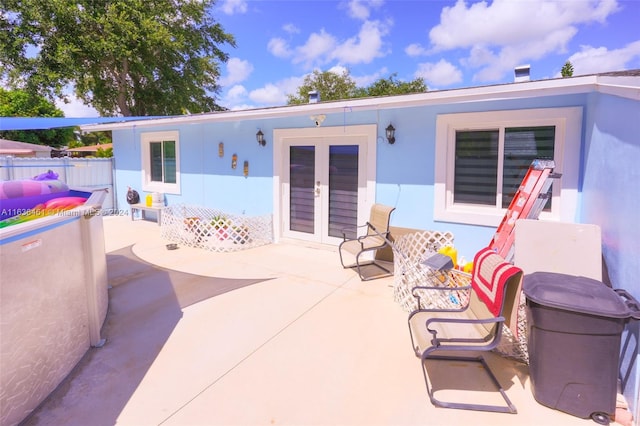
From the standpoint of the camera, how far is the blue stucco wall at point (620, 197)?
2.46 m

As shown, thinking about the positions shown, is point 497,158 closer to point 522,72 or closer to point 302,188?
point 522,72

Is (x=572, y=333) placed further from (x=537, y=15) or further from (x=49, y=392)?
(x=537, y=15)

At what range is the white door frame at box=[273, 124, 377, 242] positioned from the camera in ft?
20.9

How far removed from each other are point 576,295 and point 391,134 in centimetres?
417

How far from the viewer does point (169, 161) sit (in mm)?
9766

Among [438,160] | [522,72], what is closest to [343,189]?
[438,160]

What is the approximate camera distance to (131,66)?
1639 cm

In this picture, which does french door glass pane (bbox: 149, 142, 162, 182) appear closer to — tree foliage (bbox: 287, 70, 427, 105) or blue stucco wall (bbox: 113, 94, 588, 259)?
blue stucco wall (bbox: 113, 94, 588, 259)

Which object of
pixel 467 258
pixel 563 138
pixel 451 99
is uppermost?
pixel 451 99

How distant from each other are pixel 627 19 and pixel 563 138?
559cm

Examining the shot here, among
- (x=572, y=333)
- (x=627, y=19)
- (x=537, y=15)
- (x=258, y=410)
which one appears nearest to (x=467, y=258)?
(x=572, y=333)

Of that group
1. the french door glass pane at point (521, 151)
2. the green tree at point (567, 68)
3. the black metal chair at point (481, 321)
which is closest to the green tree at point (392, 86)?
the green tree at point (567, 68)

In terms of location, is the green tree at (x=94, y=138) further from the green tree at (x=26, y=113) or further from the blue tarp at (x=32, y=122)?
the blue tarp at (x=32, y=122)

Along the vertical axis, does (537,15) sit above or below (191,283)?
above
